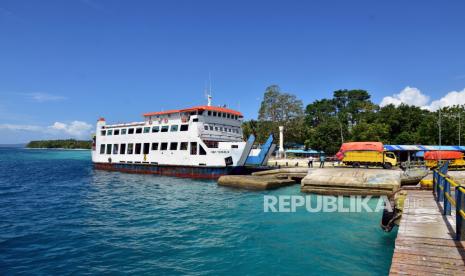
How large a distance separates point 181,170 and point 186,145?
2.84 m

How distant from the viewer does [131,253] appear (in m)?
10.2

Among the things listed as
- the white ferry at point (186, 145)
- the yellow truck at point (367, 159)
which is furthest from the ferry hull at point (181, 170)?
the yellow truck at point (367, 159)

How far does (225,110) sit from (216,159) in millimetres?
7109

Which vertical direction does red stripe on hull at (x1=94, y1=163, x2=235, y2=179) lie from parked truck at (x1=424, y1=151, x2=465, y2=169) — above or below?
below

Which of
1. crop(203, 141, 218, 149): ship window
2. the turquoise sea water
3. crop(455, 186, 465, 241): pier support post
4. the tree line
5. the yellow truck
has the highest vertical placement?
the tree line

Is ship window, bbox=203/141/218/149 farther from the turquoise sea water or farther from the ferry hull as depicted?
the turquoise sea water

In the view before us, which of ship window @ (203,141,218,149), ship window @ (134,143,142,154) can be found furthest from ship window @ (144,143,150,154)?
ship window @ (203,141,218,149)

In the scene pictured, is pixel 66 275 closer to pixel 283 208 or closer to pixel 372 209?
pixel 283 208

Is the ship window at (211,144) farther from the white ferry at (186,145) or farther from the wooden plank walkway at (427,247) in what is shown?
the wooden plank walkway at (427,247)

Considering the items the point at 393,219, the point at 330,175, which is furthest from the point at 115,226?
the point at 330,175

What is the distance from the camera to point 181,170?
32750mm

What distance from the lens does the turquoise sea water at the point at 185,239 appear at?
909 cm

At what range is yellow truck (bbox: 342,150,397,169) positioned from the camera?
29344 mm

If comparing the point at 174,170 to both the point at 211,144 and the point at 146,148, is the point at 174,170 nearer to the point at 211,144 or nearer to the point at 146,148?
the point at 211,144
